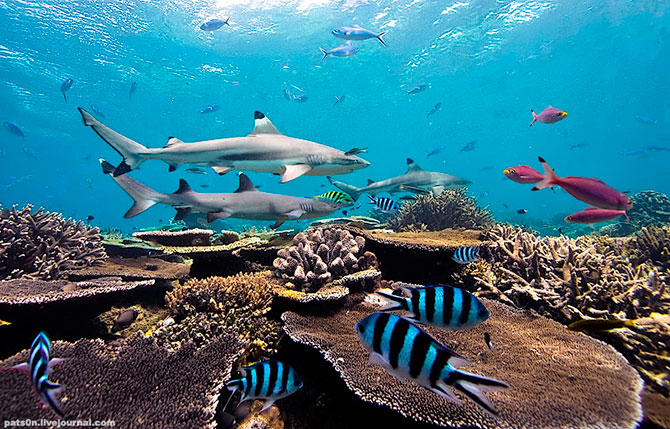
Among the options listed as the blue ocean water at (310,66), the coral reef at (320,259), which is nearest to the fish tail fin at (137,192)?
the coral reef at (320,259)

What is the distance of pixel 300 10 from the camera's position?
30641 millimetres

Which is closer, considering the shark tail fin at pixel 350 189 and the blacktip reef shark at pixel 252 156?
the blacktip reef shark at pixel 252 156

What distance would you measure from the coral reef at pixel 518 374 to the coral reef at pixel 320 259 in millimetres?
770

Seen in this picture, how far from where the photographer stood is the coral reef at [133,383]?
227cm

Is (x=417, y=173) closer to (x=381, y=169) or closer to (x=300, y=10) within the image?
(x=300, y=10)

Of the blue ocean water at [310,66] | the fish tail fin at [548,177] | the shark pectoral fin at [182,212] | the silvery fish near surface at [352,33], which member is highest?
the blue ocean water at [310,66]

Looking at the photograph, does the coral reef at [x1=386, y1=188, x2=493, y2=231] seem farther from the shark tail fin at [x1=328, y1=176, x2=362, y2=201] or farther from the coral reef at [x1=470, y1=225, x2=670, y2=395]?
the coral reef at [x1=470, y1=225, x2=670, y2=395]

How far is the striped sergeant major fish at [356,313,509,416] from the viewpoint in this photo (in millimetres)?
1386

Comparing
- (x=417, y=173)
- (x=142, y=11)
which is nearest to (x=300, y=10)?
(x=142, y=11)

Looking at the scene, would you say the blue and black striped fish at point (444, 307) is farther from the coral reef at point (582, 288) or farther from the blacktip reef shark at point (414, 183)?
the blacktip reef shark at point (414, 183)

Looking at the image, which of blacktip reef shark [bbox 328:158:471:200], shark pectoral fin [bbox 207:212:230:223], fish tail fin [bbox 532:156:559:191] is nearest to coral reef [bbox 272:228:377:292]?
shark pectoral fin [bbox 207:212:230:223]

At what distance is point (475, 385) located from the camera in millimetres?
1337

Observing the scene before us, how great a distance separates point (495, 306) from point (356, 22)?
123 feet

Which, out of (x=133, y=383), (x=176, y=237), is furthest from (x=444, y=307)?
(x=176, y=237)
